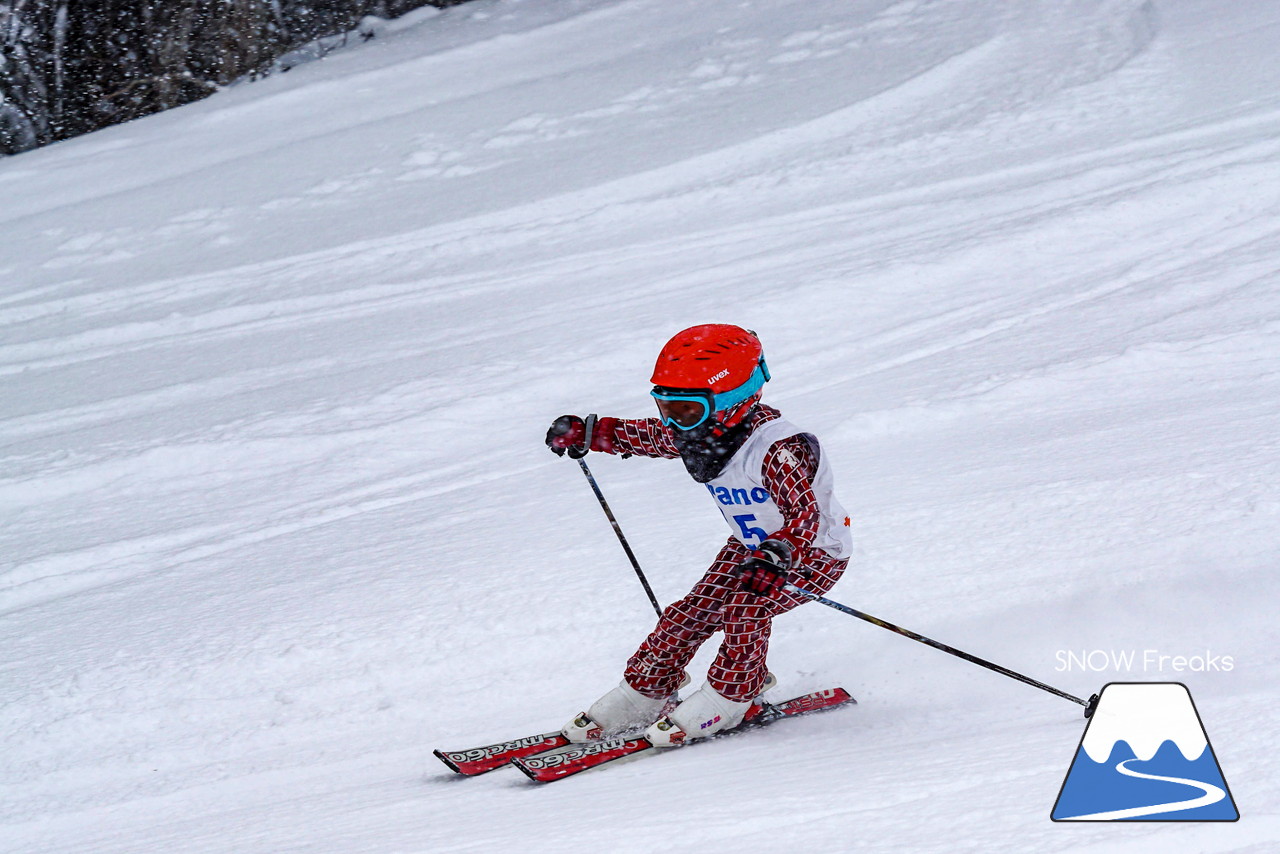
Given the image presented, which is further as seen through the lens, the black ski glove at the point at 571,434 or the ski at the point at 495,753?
the black ski glove at the point at 571,434

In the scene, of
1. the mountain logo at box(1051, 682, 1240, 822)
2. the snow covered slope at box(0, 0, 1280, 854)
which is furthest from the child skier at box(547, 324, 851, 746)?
the mountain logo at box(1051, 682, 1240, 822)

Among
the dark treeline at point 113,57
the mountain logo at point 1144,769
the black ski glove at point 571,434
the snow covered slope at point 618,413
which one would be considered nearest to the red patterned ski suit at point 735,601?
the black ski glove at point 571,434

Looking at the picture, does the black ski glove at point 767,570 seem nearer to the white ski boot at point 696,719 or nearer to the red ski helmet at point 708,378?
the red ski helmet at point 708,378

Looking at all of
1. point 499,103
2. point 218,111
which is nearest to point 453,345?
point 499,103

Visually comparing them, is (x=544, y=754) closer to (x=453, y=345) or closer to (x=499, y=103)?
(x=453, y=345)

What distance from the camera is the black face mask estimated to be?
2.89 metres

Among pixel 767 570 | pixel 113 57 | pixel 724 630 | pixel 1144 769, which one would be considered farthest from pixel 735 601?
pixel 113 57

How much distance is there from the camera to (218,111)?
10.5 m

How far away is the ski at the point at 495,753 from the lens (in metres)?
3.05

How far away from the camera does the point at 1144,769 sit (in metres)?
2.26

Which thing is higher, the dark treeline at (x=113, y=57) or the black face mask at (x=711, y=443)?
the dark treeline at (x=113, y=57)

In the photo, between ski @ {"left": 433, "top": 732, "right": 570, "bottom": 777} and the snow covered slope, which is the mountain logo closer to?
the snow covered slope

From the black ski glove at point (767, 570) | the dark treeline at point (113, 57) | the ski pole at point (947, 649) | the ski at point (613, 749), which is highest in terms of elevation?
the dark treeline at point (113, 57)

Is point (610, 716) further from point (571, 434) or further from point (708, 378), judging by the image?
point (708, 378)
